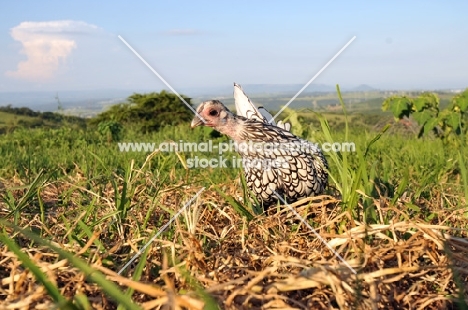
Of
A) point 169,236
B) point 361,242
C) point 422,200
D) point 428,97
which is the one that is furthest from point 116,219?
point 428,97

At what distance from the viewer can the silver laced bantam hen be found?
2.68 metres

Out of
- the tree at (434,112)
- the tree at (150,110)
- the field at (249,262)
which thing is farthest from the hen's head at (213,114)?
the tree at (150,110)

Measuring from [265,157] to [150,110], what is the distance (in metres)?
8.86

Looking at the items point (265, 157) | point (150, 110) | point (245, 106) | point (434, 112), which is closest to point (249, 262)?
point (265, 157)

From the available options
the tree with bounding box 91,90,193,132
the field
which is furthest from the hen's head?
the tree with bounding box 91,90,193,132

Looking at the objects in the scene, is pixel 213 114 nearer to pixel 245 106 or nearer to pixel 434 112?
pixel 245 106

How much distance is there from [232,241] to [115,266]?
0.51m

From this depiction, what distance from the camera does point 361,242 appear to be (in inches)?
70.2

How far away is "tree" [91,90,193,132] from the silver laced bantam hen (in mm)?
7977

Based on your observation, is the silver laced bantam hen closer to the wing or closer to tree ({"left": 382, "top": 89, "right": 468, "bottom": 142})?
the wing

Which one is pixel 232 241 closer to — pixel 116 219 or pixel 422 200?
pixel 116 219

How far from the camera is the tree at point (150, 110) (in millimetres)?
11102

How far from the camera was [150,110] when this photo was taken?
11297 mm

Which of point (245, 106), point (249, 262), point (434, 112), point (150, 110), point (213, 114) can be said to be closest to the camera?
point (249, 262)
